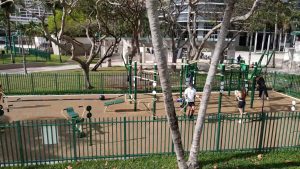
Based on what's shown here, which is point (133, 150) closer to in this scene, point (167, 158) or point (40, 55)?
point (167, 158)

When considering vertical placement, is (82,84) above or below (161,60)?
below

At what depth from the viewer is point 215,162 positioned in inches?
316

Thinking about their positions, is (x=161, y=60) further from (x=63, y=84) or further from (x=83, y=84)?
(x=63, y=84)

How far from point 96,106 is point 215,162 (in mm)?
8096

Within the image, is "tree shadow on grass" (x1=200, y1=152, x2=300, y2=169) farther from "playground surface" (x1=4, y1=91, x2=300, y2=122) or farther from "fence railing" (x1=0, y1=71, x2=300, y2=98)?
"fence railing" (x1=0, y1=71, x2=300, y2=98)

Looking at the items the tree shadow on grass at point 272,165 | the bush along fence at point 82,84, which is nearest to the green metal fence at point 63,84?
the bush along fence at point 82,84

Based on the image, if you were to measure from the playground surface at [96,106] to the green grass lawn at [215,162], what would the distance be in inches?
190

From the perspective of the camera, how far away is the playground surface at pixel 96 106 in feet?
42.7

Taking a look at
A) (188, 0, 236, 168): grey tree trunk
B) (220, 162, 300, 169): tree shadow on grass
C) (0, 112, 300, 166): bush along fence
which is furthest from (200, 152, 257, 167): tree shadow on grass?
(188, 0, 236, 168): grey tree trunk

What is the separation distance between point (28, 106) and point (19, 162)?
697 centimetres

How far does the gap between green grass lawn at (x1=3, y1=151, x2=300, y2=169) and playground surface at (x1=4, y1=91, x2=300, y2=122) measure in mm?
4829

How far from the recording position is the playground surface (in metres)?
13.0

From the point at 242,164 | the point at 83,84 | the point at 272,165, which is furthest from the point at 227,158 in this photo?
the point at 83,84

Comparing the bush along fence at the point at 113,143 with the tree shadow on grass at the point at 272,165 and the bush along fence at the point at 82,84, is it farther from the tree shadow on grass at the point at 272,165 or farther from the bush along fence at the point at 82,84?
the bush along fence at the point at 82,84
